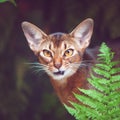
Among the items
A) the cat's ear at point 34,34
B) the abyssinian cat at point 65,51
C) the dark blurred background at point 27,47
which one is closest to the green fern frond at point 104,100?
the abyssinian cat at point 65,51

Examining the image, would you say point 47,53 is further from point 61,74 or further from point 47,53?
point 61,74

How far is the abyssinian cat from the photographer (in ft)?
9.11

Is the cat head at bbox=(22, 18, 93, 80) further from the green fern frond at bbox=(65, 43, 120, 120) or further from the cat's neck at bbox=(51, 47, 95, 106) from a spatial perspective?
the green fern frond at bbox=(65, 43, 120, 120)

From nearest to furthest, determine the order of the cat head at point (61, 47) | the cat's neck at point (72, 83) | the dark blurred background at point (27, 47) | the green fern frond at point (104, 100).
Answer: the green fern frond at point (104, 100)
the cat head at point (61, 47)
the cat's neck at point (72, 83)
the dark blurred background at point (27, 47)

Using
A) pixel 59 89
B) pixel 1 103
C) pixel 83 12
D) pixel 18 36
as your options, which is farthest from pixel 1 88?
pixel 59 89

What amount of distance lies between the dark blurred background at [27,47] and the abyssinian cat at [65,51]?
0.86 meters

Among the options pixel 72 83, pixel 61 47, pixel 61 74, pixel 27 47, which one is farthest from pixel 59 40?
pixel 27 47

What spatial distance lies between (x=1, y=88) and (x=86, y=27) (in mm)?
1340

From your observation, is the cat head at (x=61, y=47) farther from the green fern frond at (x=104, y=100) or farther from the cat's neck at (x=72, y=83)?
the green fern frond at (x=104, y=100)

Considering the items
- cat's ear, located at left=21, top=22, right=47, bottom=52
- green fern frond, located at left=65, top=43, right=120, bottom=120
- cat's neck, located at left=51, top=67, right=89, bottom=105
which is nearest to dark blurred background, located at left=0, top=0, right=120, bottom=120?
cat's neck, located at left=51, top=67, right=89, bottom=105

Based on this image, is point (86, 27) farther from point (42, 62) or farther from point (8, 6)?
point (8, 6)

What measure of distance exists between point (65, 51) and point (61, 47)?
0.02m

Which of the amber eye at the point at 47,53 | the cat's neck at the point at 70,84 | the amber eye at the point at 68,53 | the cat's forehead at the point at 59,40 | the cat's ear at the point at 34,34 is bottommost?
the cat's neck at the point at 70,84

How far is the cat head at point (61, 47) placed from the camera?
2.77 m
